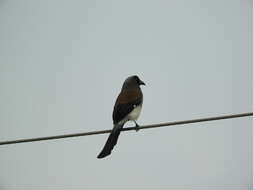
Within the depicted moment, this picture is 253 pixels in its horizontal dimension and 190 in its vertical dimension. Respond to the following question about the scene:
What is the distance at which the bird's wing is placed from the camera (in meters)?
8.23

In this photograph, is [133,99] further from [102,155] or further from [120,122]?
[102,155]

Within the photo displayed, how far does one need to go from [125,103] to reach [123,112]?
29 centimetres

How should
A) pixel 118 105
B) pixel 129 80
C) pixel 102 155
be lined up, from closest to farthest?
pixel 102 155 → pixel 118 105 → pixel 129 80

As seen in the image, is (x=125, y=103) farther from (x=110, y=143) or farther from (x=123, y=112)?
(x=110, y=143)

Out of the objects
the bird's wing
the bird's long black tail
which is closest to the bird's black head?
the bird's wing

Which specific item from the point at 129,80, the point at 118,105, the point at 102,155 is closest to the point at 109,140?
the point at 102,155

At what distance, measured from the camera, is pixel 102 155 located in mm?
7703

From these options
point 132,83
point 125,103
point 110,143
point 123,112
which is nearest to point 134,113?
point 125,103

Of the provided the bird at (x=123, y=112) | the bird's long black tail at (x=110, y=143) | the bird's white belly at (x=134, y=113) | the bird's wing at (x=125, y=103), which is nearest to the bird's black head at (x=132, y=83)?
the bird at (x=123, y=112)

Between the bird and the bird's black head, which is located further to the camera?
the bird's black head

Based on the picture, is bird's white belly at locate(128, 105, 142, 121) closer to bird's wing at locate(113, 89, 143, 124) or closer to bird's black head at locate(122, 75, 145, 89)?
bird's wing at locate(113, 89, 143, 124)

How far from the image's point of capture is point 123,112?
27.2ft

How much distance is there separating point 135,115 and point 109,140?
3.03 feet

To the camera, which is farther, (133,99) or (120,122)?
(133,99)
